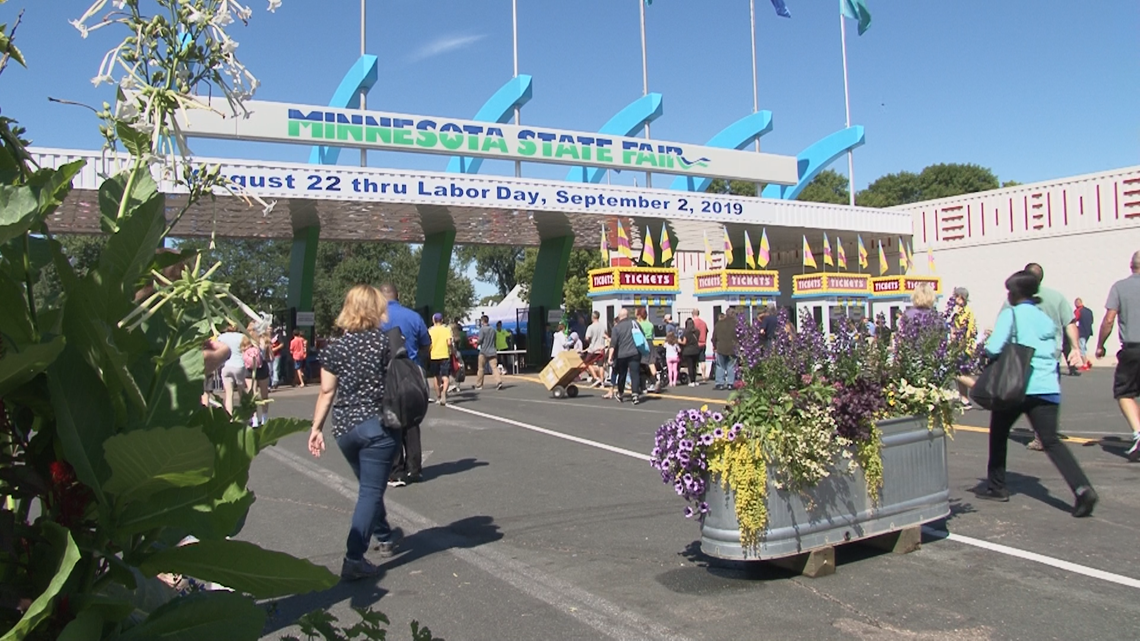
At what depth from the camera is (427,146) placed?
23969 mm

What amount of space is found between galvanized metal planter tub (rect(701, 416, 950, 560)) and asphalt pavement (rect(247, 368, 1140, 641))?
0.21 meters

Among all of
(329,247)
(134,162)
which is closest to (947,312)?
(134,162)

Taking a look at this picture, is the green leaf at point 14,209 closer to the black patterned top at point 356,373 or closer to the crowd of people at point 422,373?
the crowd of people at point 422,373

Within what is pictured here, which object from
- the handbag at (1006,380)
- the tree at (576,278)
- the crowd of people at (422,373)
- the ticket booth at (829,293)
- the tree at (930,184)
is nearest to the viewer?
the crowd of people at (422,373)

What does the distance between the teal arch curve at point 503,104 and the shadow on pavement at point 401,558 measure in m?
20.2

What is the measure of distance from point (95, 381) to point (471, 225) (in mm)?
26801

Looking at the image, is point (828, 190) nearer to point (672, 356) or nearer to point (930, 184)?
point (930, 184)

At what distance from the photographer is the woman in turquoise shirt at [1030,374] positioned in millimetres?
6515

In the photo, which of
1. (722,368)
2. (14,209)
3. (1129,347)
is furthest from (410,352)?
(722,368)

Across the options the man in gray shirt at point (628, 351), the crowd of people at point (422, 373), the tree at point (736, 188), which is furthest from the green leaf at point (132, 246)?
the tree at point (736, 188)

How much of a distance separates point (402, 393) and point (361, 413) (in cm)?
31

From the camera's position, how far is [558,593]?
505cm

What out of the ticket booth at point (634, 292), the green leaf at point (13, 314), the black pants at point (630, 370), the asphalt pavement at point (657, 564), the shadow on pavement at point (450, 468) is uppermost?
the ticket booth at point (634, 292)

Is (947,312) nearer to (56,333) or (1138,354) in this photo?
(1138,354)
